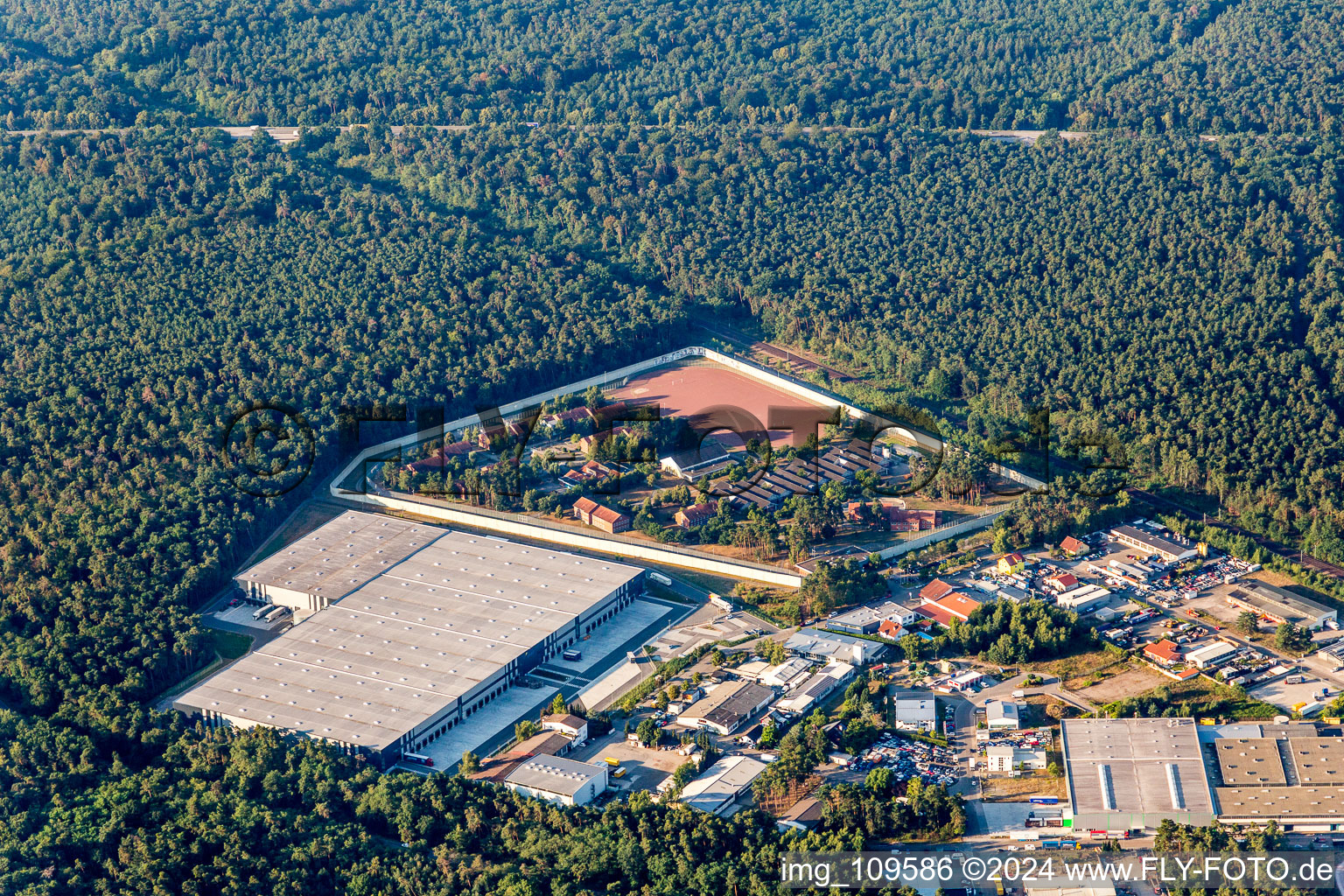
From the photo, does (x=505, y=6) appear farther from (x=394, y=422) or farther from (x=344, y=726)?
(x=344, y=726)

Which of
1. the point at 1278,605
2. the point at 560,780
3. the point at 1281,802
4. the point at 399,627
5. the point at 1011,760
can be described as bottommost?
the point at 1281,802

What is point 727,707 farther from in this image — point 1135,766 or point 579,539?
point 579,539

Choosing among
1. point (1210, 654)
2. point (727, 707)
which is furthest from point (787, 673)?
point (1210, 654)

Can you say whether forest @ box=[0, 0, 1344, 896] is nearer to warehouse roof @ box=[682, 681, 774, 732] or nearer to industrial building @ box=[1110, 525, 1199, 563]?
industrial building @ box=[1110, 525, 1199, 563]

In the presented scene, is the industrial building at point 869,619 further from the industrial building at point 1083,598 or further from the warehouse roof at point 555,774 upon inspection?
the warehouse roof at point 555,774

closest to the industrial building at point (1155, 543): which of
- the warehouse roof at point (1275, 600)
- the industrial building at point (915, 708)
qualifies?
the warehouse roof at point (1275, 600)

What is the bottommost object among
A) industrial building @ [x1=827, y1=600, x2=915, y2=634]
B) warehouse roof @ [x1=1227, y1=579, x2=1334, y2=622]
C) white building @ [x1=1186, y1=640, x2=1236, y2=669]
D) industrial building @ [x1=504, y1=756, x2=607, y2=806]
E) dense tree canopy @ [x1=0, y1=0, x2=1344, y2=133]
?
industrial building @ [x1=504, y1=756, x2=607, y2=806]

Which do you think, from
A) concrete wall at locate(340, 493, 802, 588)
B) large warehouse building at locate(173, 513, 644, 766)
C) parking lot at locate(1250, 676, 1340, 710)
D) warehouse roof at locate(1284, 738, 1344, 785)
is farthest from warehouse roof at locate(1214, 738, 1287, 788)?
large warehouse building at locate(173, 513, 644, 766)
